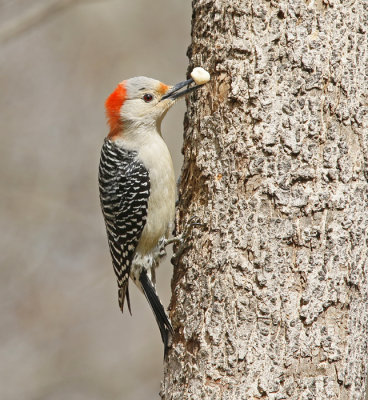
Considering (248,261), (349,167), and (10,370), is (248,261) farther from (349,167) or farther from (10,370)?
(10,370)

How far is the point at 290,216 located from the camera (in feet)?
11.4

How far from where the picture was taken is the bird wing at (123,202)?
4.75 meters

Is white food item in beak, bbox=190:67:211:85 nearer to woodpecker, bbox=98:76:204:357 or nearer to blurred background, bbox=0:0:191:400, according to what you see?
woodpecker, bbox=98:76:204:357

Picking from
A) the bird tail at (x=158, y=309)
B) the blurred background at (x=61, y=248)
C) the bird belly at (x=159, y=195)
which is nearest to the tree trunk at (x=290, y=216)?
the bird tail at (x=158, y=309)

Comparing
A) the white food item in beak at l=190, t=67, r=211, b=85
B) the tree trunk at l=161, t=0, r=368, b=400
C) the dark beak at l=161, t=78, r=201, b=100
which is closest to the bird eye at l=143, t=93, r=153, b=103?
the dark beak at l=161, t=78, r=201, b=100

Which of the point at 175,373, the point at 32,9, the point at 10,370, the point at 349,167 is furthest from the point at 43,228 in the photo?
the point at 349,167

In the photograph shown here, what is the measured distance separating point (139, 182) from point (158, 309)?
1.02 m

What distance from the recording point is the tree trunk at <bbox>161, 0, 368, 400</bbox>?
11.3ft

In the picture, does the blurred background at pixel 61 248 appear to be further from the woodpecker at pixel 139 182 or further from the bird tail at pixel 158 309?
the bird tail at pixel 158 309

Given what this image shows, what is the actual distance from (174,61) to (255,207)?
19.9 feet

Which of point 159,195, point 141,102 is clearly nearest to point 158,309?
point 159,195

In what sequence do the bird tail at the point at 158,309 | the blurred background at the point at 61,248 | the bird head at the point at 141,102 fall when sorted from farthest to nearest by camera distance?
the blurred background at the point at 61,248
the bird head at the point at 141,102
the bird tail at the point at 158,309

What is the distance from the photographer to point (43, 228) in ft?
28.4

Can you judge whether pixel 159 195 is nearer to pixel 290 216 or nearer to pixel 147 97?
pixel 147 97
